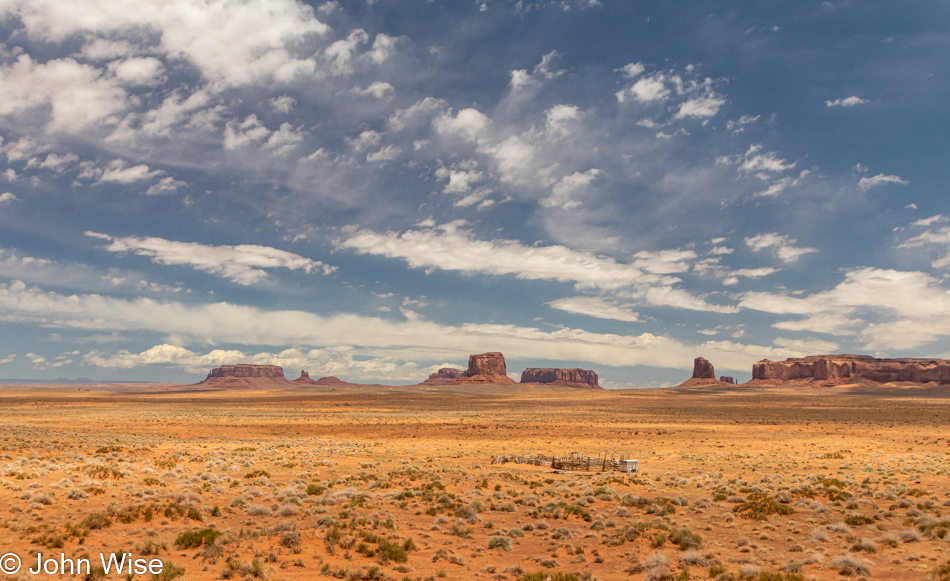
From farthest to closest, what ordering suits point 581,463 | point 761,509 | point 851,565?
point 581,463 → point 761,509 → point 851,565

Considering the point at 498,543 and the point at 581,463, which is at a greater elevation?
the point at 498,543

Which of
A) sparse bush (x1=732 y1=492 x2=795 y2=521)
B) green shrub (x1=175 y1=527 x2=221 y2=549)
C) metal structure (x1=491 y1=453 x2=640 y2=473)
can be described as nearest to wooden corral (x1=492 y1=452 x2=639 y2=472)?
metal structure (x1=491 y1=453 x2=640 y2=473)

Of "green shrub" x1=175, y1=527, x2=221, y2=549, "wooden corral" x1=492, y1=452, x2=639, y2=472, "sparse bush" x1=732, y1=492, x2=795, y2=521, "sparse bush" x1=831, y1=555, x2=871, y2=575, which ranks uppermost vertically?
"green shrub" x1=175, y1=527, x2=221, y2=549

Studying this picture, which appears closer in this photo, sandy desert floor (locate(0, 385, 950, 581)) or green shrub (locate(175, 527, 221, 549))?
sandy desert floor (locate(0, 385, 950, 581))

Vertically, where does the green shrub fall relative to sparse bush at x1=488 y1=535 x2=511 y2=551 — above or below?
above

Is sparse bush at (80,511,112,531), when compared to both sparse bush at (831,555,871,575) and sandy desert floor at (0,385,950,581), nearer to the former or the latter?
sandy desert floor at (0,385,950,581)

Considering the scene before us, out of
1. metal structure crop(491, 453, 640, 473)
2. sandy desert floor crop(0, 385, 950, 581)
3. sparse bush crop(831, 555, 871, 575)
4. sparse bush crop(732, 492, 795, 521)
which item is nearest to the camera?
sparse bush crop(831, 555, 871, 575)

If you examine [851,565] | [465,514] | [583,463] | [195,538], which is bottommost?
[583,463]

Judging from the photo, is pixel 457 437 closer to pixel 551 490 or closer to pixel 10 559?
pixel 551 490

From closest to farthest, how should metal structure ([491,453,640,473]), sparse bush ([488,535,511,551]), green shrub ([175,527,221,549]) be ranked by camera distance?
green shrub ([175,527,221,549]), sparse bush ([488,535,511,551]), metal structure ([491,453,640,473])

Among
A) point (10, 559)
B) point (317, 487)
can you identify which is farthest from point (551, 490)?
point (10, 559)

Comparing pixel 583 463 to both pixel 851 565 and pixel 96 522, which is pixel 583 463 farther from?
pixel 96 522

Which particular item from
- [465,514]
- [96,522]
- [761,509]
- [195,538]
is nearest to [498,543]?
[465,514]

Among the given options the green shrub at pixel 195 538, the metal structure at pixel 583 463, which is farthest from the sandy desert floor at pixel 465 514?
the metal structure at pixel 583 463
